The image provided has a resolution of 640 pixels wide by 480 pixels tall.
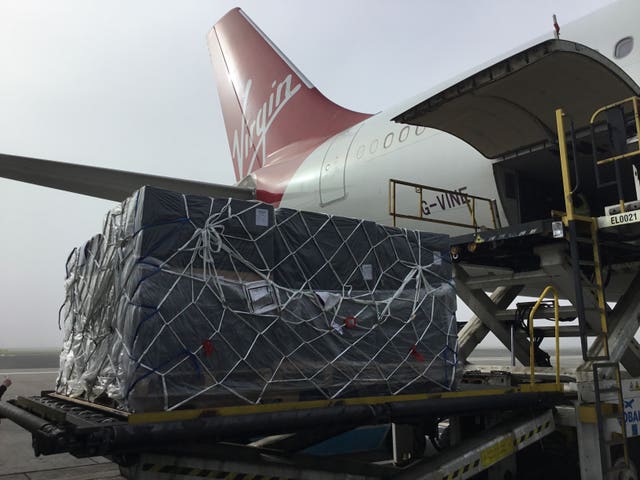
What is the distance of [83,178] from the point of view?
9.27 metres

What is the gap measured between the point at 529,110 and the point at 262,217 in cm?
370

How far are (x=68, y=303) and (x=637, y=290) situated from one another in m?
5.01

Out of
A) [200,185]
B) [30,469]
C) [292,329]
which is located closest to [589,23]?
[292,329]

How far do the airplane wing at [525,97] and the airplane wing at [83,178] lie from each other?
557 centimetres

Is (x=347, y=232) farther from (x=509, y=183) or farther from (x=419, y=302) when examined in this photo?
(x=509, y=183)

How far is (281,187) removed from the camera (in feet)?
39.7

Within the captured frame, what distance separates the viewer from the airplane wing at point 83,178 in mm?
8320

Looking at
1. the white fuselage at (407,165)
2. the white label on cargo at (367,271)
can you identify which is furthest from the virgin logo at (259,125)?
the white label on cargo at (367,271)

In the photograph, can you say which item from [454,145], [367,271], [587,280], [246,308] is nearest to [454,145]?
[454,145]

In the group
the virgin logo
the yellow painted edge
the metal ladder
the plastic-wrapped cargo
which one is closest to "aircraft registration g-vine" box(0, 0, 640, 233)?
the virgin logo

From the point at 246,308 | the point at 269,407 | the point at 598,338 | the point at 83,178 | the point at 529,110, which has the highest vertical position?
the point at 83,178

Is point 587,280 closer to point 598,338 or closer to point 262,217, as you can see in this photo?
point 598,338

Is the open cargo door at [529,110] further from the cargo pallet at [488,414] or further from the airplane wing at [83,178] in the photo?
the airplane wing at [83,178]

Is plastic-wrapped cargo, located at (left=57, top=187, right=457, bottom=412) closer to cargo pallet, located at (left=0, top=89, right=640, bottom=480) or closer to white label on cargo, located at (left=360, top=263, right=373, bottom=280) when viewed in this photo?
white label on cargo, located at (left=360, top=263, right=373, bottom=280)
